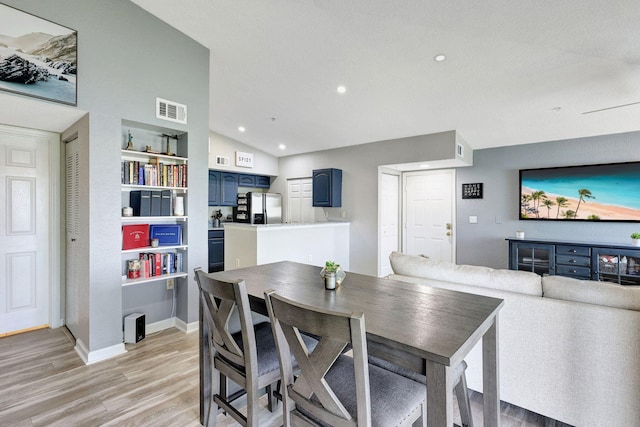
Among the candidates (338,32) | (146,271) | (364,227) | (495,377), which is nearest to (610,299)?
(495,377)

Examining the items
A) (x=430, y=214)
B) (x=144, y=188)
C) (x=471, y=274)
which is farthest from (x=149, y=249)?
(x=430, y=214)

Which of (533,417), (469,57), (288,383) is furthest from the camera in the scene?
(469,57)

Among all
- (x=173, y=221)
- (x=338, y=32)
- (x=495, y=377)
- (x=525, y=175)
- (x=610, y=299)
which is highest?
(x=338, y=32)

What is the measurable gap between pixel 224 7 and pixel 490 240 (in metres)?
5.13

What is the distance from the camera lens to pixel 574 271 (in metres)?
4.29

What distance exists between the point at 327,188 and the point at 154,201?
331 cm

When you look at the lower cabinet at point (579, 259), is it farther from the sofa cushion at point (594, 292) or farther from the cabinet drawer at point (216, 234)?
the cabinet drawer at point (216, 234)

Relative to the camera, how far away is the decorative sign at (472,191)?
5.32 metres

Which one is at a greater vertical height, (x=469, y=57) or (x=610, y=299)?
(x=469, y=57)

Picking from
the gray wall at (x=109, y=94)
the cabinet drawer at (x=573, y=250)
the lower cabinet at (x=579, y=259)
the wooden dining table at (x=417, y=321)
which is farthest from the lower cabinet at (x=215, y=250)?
the cabinet drawer at (x=573, y=250)

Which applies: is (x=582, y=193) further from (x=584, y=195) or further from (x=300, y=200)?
(x=300, y=200)

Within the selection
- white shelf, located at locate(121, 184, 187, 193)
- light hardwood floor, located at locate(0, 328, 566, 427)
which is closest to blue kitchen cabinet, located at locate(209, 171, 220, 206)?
white shelf, located at locate(121, 184, 187, 193)

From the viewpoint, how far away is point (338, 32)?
281 cm

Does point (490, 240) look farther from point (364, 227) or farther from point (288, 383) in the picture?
point (288, 383)
